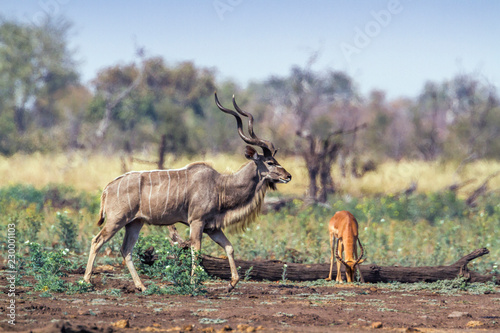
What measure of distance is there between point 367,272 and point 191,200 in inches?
106

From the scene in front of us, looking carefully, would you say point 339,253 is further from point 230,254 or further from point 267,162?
point 230,254

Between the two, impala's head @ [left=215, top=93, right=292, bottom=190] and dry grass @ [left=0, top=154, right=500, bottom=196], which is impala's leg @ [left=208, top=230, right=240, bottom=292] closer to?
impala's head @ [left=215, top=93, right=292, bottom=190]

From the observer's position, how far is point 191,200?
8.51 m

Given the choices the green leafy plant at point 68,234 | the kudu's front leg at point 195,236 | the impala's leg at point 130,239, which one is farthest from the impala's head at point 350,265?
the green leafy plant at point 68,234

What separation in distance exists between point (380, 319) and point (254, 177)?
9.17 feet

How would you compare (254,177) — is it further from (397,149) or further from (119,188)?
(397,149)

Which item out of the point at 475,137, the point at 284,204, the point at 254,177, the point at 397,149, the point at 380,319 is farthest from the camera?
the point at 397,149

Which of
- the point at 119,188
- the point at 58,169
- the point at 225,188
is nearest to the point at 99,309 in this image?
the point at 119,188

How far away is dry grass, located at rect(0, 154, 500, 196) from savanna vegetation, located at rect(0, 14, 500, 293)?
7 cm

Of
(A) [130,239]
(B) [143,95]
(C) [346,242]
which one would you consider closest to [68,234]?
(A) [130,239]

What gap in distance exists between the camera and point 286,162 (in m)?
24.8

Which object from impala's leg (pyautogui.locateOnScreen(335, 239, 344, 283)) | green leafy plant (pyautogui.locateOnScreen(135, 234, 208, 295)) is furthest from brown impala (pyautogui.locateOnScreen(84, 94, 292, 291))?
impala's leg (pyautogui.locateOnScreen(335, 239, 344, 283))

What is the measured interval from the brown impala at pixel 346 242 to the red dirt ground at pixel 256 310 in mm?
521

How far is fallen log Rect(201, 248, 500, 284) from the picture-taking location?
359 inches
